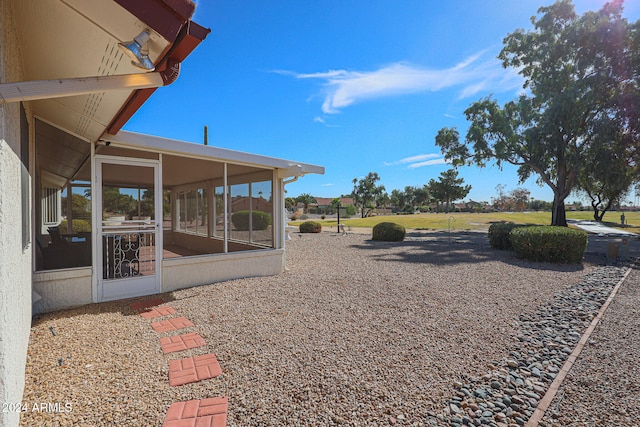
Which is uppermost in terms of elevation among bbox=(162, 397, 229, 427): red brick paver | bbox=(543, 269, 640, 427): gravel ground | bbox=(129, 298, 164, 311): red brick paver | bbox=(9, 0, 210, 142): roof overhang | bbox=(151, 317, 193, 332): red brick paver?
bbox=(9, 0, 210, 142): roof overhang

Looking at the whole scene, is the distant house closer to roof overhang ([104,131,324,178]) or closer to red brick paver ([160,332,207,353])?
Answer: roof overhang ([104,131,324,178])

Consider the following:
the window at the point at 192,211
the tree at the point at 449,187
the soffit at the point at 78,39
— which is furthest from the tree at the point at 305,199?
the soffit at the point at 78,39

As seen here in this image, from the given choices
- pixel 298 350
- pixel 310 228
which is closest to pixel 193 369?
pixel 298 350

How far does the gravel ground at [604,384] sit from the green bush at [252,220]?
20.6 feet

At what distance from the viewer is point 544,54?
55.2ft

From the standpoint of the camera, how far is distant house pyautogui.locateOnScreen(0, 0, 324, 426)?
6.45ft

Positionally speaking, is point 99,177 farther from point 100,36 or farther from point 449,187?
point 449,187

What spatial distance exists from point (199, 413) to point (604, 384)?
3757 mm

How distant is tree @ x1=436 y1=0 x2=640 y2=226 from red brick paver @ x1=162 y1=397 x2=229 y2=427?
19538 mm

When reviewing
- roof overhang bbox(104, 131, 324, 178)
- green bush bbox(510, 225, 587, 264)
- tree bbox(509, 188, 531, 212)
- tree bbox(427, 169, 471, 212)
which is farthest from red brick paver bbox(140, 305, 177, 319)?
tree bbox(509, 188, 531, 212)

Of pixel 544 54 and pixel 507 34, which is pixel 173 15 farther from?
pixel 507 34

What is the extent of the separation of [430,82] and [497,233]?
6399mm

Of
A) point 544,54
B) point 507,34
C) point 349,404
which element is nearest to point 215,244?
point 349,404

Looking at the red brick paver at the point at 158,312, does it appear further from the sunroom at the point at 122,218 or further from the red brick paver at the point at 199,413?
the red brick paver at the point at 199,413
